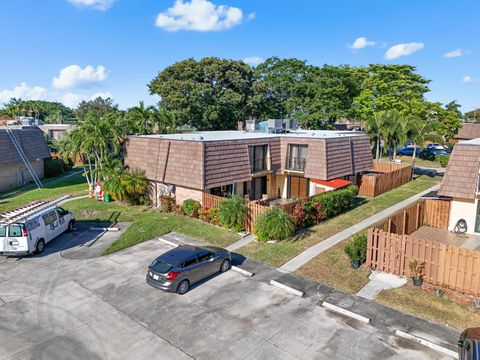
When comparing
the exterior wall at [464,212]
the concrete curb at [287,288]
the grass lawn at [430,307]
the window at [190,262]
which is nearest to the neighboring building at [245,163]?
the exterior wall at [464,212]

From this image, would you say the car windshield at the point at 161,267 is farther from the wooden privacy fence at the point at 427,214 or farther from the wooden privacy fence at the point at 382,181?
the wooden privacy fence at the point at 382,181

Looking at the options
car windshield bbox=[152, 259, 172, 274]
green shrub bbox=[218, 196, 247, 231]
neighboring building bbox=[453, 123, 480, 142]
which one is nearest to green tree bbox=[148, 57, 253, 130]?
green shrub bbox=[218, 196, 247, 231]

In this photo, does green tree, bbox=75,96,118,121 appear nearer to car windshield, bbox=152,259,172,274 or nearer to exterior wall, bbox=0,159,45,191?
exterior wall, bbox=0,159,45,191

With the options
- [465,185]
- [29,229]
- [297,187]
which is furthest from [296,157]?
[29,229]

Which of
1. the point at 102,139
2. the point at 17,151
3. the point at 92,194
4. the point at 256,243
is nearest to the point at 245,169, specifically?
the point at 256,243

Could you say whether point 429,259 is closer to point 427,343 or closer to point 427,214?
point 427,343
